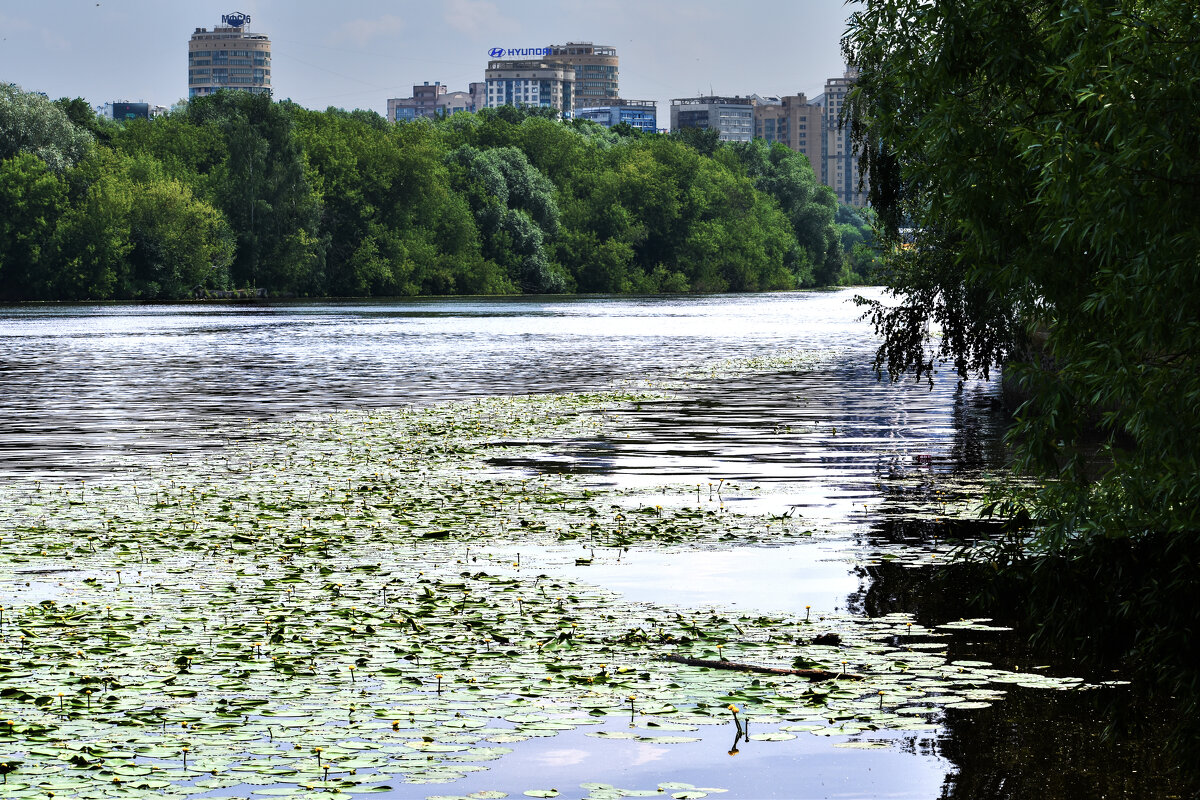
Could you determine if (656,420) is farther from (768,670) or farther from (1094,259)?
(768,670)

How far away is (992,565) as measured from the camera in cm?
1325

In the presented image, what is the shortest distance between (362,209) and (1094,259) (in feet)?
442

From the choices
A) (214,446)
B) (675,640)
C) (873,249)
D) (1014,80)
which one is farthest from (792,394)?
(675,640)

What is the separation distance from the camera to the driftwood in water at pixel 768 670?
10.7 m

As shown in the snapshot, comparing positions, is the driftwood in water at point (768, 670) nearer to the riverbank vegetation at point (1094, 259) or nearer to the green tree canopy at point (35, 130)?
the riverbank vegetation at point (1094, 259)

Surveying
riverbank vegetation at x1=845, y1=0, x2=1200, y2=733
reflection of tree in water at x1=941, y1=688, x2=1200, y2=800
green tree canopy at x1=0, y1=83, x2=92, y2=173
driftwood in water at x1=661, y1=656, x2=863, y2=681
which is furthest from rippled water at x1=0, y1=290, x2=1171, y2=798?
green tree canopy at x1=0, y1=83, x2=92, y2=173

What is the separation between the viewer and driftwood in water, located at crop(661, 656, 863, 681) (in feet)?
35.2

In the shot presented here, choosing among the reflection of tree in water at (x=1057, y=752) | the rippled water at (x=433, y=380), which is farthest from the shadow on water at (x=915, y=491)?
the rippled water at (x=433, y=380)

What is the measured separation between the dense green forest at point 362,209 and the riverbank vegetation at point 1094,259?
11667 cm

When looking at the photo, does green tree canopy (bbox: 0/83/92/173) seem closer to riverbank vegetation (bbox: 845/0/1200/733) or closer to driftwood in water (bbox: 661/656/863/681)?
riverbank vegetation (bbox: 845/0/1200/733)

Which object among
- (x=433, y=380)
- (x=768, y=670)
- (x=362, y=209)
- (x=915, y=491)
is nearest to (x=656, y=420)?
(x=915, y=491)

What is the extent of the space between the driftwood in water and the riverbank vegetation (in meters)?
1.89

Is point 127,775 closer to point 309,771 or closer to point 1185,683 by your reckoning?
point 309,771

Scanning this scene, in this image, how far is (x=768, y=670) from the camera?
10891 mm
